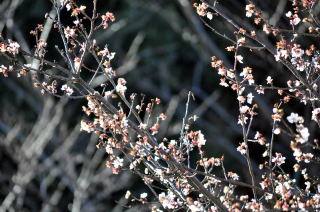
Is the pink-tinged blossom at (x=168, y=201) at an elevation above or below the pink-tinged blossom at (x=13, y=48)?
below

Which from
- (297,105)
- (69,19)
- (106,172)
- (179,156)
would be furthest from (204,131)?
(179,156)

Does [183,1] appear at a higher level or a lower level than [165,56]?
lower

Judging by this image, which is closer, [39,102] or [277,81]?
[39,102]

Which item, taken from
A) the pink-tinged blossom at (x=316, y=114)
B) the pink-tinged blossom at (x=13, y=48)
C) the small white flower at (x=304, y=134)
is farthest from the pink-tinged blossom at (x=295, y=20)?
the pink-tinged blossom at (x=13, y=48)

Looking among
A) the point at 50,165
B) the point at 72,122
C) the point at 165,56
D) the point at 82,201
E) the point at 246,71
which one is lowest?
the point at 246,71

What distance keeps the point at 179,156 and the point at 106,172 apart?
434cm

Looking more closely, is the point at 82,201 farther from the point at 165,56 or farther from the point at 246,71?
the point at 165,56

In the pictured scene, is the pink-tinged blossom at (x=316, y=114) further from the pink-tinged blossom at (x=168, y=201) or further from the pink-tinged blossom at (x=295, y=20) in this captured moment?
the pink-tinged blossom at (x=168, y=201)

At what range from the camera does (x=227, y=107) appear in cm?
1209

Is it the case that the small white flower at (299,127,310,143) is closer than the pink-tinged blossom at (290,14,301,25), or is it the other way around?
the small white flower at (299,127,310,143)

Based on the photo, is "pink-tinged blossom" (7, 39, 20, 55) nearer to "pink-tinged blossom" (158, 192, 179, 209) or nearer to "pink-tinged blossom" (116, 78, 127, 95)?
"pink-tinged blossom" (116, 78, 127, 95)

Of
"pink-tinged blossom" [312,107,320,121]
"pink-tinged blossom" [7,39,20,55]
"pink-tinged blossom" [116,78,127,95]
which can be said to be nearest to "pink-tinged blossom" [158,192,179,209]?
"pink-tinged blossom" [116,78,127,95]

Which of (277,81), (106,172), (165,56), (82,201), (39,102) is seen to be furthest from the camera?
(165,56)

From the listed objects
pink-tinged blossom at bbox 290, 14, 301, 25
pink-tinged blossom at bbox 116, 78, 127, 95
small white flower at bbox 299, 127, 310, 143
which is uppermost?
pink-tinged blossom at bbox 290, 14, 301, 25
